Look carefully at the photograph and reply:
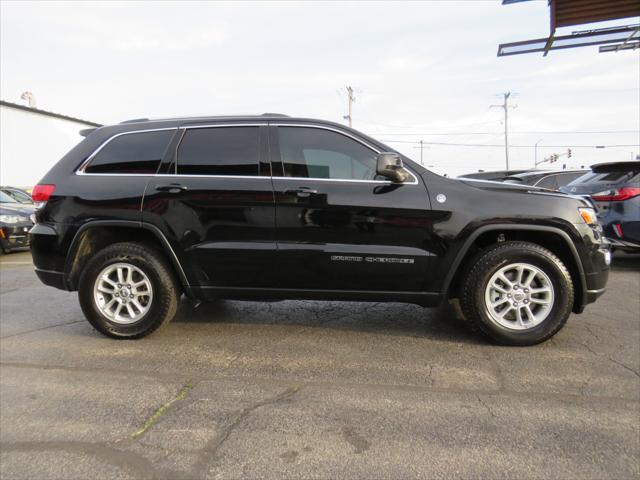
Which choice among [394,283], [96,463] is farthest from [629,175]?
[96,463]

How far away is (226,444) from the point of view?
233 cm

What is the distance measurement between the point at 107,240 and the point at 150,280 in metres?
0.63

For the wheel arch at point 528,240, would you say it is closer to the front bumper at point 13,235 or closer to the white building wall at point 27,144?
the front bumper at point 13,235

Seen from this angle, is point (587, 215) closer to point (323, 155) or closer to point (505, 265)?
point (505, 265)

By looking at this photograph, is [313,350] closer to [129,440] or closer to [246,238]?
[246,238]

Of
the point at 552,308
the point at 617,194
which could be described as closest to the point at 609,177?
the point at 617,194

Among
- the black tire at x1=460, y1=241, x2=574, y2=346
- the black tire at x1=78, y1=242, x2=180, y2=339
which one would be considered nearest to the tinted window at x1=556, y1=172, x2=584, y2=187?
the black tire at x1=460, y1=241, x2=574, y2=346

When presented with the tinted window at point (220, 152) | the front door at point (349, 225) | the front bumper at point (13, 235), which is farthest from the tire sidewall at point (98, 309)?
the front bumper at point (13, 235)

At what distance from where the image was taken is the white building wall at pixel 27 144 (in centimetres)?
2302

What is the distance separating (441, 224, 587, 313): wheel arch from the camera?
3.56m

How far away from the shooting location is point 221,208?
3.71 metres

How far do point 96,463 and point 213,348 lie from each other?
5.11ft

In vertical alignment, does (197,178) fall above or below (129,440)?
above

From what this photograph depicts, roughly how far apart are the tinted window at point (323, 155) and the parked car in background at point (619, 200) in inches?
185
